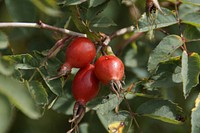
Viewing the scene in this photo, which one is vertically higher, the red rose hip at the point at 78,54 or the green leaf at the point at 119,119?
the red rose hip at the point at 78,54

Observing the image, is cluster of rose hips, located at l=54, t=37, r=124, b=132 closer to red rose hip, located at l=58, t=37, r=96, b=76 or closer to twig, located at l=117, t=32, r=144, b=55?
red rose hip, located at l=58, t=37, r=96, b=76

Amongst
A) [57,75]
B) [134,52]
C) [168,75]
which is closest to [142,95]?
[168,75]

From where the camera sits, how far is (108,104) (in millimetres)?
2051

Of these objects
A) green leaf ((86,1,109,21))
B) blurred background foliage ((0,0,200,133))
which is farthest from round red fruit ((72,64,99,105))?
green leaf ((86,1,109,21))

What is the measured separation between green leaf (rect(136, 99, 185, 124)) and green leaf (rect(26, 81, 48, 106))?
51cm

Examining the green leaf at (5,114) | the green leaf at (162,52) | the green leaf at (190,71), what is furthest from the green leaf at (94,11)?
the green leaf at (5,114)

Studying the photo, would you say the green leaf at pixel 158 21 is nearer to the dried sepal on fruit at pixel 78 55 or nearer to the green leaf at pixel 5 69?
the dried sepal on fruit at pixel 78 55

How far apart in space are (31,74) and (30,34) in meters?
0.59

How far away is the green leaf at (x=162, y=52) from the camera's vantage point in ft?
6.66

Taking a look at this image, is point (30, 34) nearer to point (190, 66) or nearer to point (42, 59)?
point (42, 59)

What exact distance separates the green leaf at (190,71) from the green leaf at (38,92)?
563 millimetres

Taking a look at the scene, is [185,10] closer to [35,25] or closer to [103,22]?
[103,22]

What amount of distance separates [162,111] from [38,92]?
0.57m

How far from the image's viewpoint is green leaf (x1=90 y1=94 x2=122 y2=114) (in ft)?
6.68
